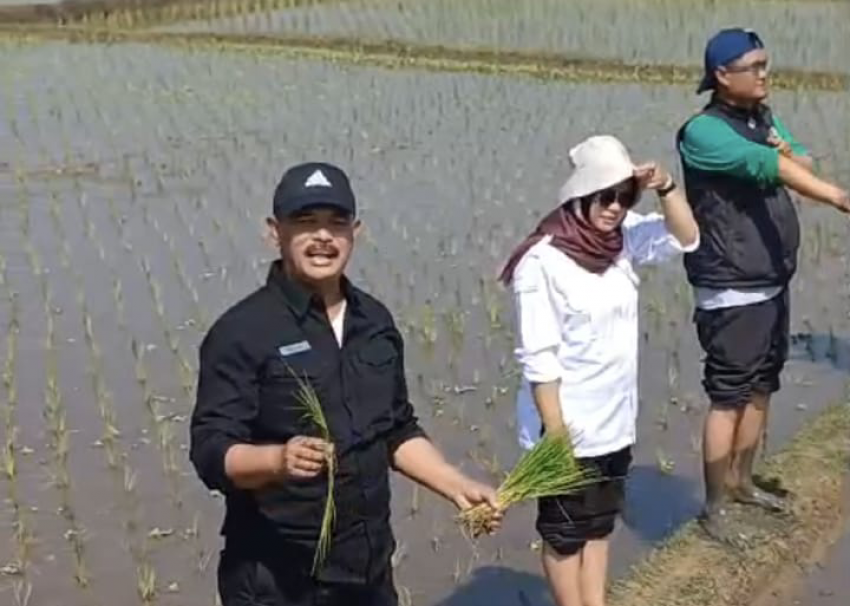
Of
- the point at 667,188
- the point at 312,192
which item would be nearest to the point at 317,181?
the point at 312,192

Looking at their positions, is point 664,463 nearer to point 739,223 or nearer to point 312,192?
point 739,223

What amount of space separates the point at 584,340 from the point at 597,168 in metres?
0.38

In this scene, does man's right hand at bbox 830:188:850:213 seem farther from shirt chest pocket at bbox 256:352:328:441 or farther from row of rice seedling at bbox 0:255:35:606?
row of rice seedling at bbox 0:255:35:606

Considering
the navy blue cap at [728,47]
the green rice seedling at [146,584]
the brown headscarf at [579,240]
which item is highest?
the navy blue cap at [728,47]

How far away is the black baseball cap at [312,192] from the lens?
2.57 meters

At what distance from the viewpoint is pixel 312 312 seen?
103 inches

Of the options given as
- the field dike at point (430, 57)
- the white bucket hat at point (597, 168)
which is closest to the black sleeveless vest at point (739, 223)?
the white bucket hat at point (597, 168)

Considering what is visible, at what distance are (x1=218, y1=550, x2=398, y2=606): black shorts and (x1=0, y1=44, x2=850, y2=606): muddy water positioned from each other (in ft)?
4.91

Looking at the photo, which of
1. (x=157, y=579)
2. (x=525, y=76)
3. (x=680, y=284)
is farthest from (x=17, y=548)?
(x=525, y=76)

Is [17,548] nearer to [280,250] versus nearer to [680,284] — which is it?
[280,250]

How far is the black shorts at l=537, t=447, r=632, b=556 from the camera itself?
3.54m

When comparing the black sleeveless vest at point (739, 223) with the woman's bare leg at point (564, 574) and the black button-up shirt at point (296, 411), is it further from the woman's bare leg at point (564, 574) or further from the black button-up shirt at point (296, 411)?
the black button-up shirt at point (296, 411)

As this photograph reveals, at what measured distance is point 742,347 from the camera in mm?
4336

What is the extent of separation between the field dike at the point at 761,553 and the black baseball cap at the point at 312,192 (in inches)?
72.3
